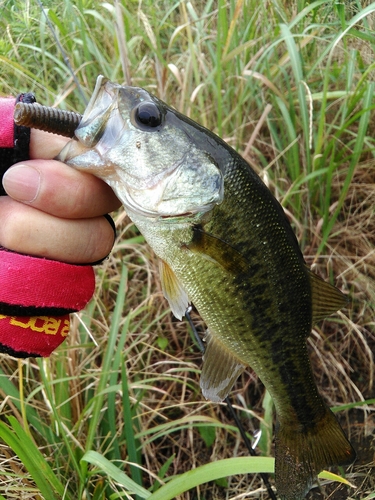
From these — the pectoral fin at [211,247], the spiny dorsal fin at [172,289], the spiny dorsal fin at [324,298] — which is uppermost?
the pectoral fin at [211,247]

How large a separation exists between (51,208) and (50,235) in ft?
0.21

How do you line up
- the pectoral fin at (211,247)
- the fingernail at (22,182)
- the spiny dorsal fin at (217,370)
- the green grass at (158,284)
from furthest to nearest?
the green grass at (158,284)
the spiny dorsal fin at (217,370)
the pectoral fin at (211,247)
the fingernail at (22,182)

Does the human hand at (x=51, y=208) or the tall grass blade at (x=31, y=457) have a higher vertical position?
the human hand at (x=51, y=208)

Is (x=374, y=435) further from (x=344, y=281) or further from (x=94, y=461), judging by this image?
(x=94, y=461)

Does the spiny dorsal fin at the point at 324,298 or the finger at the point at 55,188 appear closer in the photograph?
the finger at the point at 55,188

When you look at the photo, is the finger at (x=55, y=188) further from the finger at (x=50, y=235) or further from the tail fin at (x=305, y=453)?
the tail fin at (x=305, y=453)

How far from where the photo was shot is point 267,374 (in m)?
→ 1.45

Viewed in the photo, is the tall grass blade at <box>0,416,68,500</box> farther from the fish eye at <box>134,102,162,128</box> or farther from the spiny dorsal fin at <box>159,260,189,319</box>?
the fish eye at <box>134,102,162,128</box>

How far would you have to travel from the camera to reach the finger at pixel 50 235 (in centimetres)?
116

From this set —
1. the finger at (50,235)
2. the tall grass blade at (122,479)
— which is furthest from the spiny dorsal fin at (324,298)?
the tall grass blade at (122,479)

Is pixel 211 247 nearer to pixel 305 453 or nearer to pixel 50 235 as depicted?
pixel 50 235

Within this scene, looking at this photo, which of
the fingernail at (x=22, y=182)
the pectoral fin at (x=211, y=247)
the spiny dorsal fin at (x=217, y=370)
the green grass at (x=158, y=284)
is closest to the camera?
the fingernail at (x=22, y=182)

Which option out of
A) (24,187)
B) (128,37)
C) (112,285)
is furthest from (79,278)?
(128,37)

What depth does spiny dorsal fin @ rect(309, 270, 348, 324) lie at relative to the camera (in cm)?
142
